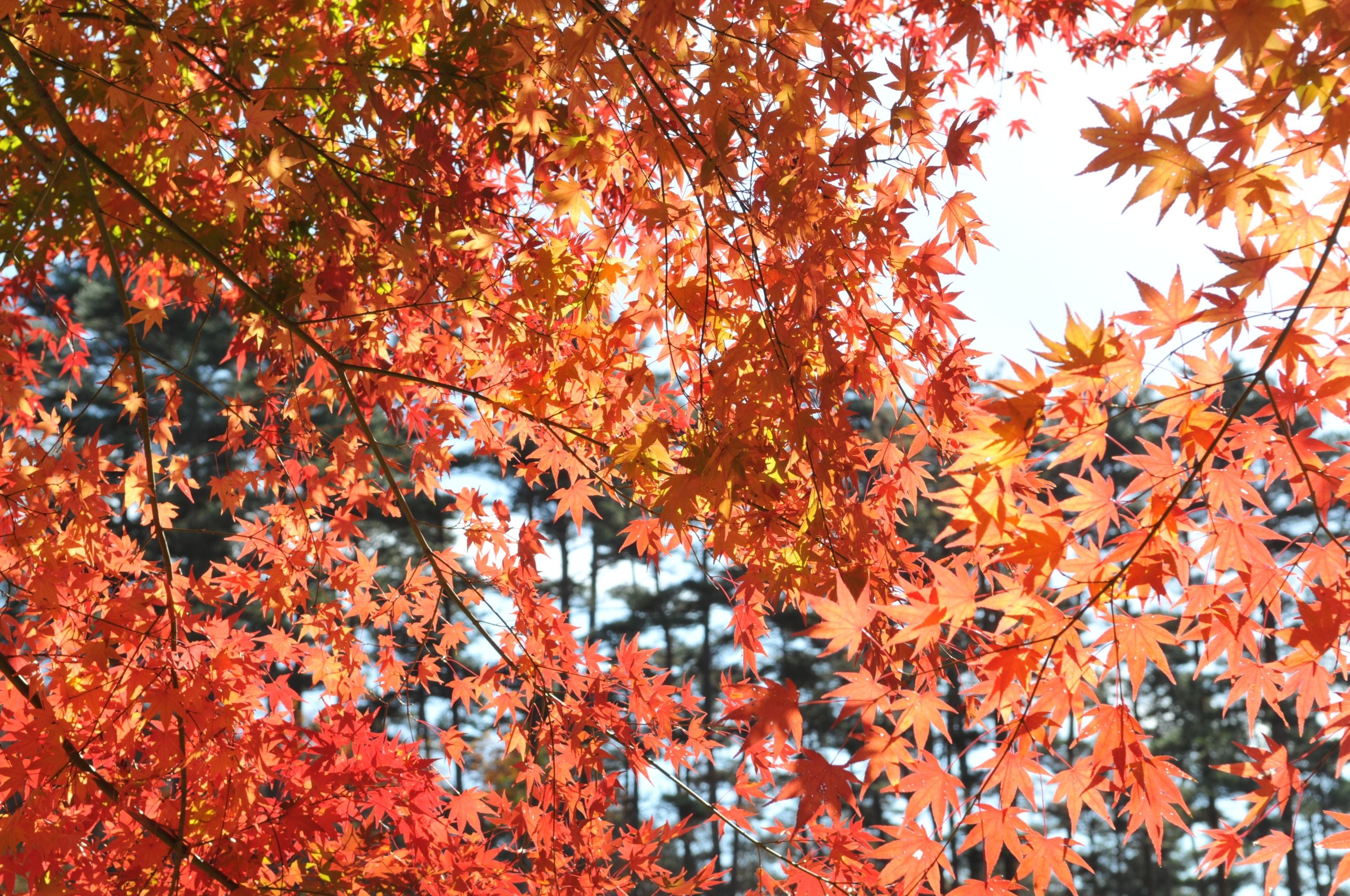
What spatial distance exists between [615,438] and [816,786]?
43.7 inches

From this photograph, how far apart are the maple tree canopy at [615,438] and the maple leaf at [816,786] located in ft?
0.03

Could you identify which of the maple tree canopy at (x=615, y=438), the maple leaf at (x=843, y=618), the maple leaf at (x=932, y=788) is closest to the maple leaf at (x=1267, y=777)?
the maple tree canopy at (x=615, y=438)

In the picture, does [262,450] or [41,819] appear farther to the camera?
[262,450]

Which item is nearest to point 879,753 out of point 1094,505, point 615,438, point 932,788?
point 932,788

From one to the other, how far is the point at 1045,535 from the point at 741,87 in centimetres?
115

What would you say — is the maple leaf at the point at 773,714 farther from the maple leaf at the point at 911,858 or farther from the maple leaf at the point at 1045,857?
the maple leaf at the point at 1045,857

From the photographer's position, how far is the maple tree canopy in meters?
1.31

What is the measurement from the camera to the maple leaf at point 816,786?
1.51 metres

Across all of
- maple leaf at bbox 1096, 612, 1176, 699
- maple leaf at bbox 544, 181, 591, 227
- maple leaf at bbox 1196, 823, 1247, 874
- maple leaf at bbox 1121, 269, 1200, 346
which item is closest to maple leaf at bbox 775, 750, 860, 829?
maple leaf at bbox 1096, 612, 1176, 699

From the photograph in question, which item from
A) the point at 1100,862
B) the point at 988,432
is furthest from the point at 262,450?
the point at 1100,862

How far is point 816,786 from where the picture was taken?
1532mm

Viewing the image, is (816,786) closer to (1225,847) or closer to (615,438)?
(1225,847)

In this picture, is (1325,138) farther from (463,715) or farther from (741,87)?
(463,715)

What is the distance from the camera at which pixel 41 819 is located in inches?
81.4
